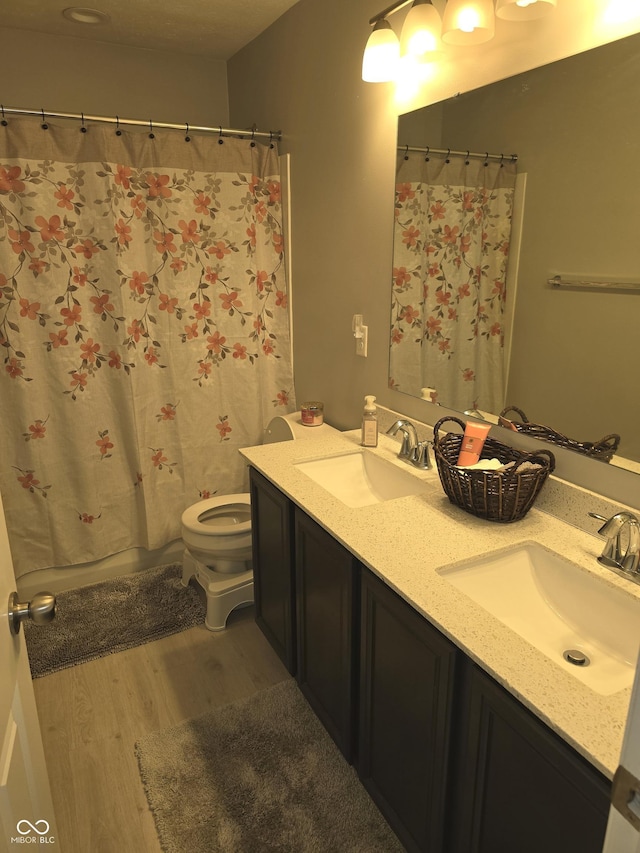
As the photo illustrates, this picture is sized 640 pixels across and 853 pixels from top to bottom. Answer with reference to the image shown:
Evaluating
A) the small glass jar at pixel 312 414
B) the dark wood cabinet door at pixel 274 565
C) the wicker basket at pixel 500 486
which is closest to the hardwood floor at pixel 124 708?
the dark wood cabinet door at pixel 274 565

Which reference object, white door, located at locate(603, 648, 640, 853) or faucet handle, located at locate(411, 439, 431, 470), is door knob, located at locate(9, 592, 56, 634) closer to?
white door, located at locate(603, 648, 640, 853)

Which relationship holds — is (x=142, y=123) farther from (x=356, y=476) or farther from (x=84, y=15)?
(x=356, y=476)

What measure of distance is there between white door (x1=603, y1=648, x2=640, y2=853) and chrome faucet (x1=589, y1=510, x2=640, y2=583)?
768 mm

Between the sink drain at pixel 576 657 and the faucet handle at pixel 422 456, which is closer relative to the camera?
the sink drain at pixel 576 657

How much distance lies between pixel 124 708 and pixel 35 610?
4.47ft

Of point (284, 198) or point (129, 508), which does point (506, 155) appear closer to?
point (284, 198)

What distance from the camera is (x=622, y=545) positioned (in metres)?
1.27

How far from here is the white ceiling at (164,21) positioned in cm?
224

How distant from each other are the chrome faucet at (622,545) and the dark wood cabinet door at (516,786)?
0.44m

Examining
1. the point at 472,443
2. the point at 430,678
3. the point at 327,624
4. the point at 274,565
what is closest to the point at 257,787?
the point at 327,624

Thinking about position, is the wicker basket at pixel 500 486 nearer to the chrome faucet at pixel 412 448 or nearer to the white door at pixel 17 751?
the chrome faucet at pixel 412 448

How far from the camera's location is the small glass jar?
8.20 ft

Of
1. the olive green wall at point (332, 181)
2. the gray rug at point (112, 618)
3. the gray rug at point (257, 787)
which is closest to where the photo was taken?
the gray rug at point (257, 787)

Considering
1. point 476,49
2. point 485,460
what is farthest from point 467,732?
point 476,49
